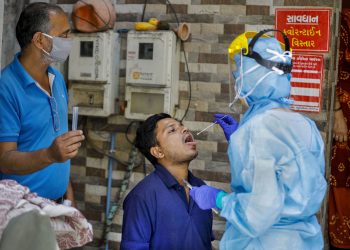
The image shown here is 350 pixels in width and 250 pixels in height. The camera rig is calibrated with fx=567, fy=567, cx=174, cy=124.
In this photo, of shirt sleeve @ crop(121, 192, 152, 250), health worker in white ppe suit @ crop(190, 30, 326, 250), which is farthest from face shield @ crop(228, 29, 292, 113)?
shirt sleeve @ crop(121, 192, 152, 250)

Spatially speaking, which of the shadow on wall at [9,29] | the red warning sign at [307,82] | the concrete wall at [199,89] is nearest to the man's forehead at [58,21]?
the concrete wall at [199,89]

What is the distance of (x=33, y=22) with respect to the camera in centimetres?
286

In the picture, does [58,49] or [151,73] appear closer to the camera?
[58,49]

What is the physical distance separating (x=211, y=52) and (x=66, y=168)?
1.55 m

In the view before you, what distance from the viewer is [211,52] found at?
4.09 meters

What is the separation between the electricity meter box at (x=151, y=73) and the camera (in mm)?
3986

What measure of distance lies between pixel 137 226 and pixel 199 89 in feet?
5.59

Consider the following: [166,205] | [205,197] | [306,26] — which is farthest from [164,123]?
[306,26]

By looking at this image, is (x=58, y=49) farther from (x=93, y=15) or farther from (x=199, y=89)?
(x=199, y=89)

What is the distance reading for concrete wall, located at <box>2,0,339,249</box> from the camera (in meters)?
3.97

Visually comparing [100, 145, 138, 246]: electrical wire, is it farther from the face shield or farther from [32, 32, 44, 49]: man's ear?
the face shield

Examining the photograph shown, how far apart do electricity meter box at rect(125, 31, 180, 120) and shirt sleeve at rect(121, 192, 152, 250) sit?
4.74 feet

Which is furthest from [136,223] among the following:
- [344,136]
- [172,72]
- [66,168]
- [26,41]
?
[344,136]

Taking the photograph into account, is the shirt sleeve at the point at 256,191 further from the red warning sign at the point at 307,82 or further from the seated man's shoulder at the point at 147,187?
the red warning sign at the point at 307,82
